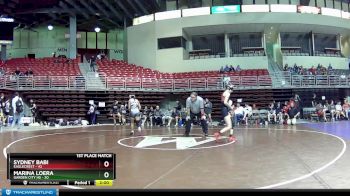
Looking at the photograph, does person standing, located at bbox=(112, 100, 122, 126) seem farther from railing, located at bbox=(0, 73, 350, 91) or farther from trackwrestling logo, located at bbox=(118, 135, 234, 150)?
trackwrestling logo, located at bbox=(118, 135, 234, 150)

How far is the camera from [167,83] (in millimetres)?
15023

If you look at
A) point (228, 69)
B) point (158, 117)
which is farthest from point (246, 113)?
point (228, 69)

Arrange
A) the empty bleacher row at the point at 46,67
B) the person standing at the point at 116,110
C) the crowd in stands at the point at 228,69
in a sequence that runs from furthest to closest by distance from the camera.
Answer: the crowd in stands at the point at 228,69, the empty bleacher row at the point at 46,67, the person standing at the point at 116,110

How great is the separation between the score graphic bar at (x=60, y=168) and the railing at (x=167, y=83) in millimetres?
11307

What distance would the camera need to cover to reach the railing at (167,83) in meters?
13.9

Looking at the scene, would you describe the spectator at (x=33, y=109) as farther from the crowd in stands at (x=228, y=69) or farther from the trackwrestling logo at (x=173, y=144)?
the crowd in stands at (x=228, y=69)

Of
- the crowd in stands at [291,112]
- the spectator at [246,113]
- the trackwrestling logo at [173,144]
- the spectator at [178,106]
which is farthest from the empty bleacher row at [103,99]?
the trackwrestling logo at [173,144]

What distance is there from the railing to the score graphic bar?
445 inches


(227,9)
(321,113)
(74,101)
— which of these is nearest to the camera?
(74,101)

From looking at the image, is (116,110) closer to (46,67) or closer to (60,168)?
(46,67)

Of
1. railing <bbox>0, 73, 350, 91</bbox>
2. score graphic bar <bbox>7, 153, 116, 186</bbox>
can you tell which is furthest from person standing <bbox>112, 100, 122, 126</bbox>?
score graphic bar <bbox>7, 153, 116, 186</bbox>

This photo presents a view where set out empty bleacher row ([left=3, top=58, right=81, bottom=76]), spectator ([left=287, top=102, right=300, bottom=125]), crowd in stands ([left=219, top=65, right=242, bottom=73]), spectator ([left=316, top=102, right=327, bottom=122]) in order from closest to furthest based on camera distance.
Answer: spectator ([left=287, top=102, right=300, bottom=125])
spectator ([left=316, top=102, right=327, bottom=122])
empty bleacher row ([left=3, top=58, right=81, bottom=76])
crowd in stands ([left=219, top=65, right=242, bottom=73])

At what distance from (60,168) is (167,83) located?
42.8 ft

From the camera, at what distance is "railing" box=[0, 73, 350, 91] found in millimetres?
13906
